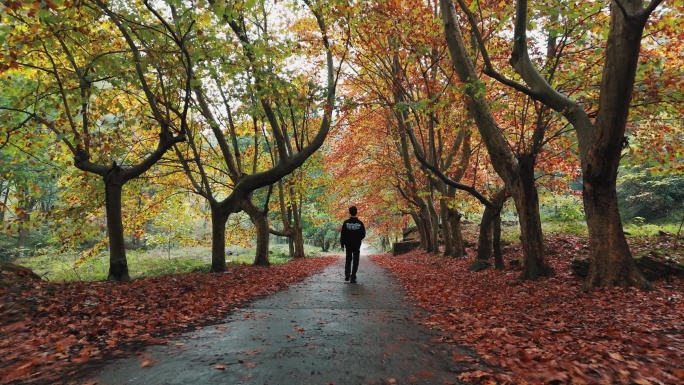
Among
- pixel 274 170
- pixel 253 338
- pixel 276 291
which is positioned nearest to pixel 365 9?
pixel 274 170

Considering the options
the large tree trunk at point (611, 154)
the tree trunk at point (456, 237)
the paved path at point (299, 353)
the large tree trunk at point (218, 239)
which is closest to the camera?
the paved path at point (299, 353)

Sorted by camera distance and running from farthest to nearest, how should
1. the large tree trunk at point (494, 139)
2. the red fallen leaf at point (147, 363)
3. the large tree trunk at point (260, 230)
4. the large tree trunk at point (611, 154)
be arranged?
the large tree trunk at point (260, 230), the large tree trunk at point (494, 139), the large tree trunk at point (611, 154), the red fallen leaf at point (147, 363)

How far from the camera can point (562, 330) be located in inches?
187

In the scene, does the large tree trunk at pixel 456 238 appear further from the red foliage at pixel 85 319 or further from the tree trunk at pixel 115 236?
the tree trunk at pixel 115 236

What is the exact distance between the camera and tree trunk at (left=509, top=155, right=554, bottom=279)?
848 centimetres

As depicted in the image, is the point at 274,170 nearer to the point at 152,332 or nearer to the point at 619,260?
the point at 152,332

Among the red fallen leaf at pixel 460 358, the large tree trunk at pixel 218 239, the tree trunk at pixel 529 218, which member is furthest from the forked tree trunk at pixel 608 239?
the large tree trunk at pixel 218 239

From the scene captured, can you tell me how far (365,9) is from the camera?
34.8 feet

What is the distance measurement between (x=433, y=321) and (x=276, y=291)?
14.4 feet

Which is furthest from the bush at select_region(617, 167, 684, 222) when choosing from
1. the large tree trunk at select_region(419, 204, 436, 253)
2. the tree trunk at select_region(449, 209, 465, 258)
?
the tree trunk at select_region(449, 209, 465, 258)

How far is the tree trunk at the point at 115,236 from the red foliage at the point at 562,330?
21.9 feet

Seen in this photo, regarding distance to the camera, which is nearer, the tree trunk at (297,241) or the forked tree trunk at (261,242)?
the forked tree trunk at (261,242)

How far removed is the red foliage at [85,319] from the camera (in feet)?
11.8

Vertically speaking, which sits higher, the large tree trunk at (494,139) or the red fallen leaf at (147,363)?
the large tree trunk at (494,139)
